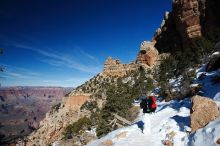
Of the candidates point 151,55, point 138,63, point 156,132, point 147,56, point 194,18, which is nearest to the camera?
point 156,132

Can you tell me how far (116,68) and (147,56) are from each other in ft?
67.9

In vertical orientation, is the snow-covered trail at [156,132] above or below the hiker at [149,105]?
below

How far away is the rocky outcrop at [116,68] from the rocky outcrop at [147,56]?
7.71 meters

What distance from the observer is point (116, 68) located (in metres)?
122

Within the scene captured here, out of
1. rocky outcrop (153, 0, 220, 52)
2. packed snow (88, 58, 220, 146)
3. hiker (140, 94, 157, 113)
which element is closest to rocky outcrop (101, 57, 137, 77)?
rocky outcrop (153, 0, 220, 52)

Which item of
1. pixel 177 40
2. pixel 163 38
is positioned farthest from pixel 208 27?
pixel 163 38

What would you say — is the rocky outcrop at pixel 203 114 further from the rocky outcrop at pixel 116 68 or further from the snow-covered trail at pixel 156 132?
the rocky outcrop at pixel 116 68

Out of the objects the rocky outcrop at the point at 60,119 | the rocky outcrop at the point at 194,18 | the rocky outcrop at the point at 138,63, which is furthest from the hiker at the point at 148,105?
the rocky outcrop at the point at 138,63

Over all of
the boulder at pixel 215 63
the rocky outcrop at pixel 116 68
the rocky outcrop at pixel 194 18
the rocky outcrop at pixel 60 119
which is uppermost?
the rocky outcrop at pixel 194 18

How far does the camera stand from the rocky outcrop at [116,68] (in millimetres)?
117188

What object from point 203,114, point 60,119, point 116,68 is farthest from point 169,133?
point 116,68

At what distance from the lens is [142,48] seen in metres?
110

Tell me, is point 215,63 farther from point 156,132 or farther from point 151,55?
point 151,55

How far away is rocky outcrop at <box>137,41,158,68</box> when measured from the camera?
4139 inches
